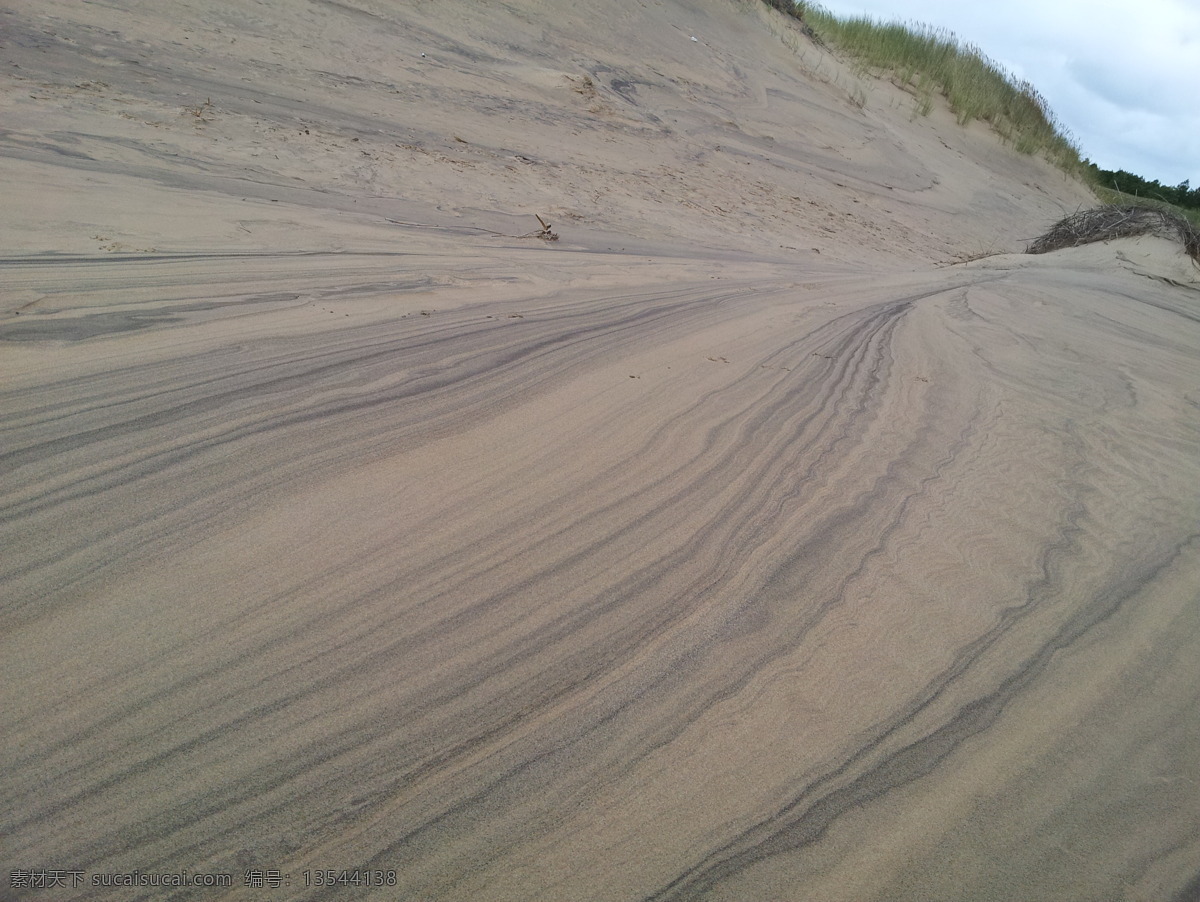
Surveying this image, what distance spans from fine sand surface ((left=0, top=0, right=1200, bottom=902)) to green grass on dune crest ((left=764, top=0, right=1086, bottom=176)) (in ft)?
30.7

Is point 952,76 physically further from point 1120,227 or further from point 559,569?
point 559,569

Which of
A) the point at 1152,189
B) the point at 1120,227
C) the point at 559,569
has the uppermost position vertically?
the point at 1152,189

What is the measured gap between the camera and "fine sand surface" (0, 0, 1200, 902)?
0.77m

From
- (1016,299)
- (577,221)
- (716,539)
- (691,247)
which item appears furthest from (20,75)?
(1016,299)

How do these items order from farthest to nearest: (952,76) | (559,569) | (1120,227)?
1. (952,76)
2. (1120,227)
3. (559,569)

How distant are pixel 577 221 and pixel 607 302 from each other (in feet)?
4.03

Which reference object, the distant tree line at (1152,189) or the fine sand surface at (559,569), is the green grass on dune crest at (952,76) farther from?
the fine sand surface at (559,569)

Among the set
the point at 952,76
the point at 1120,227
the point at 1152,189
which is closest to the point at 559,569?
the point at 1120,227

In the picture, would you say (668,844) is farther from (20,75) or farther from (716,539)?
(20,75)

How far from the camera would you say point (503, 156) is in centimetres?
416

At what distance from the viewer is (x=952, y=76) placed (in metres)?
10.9

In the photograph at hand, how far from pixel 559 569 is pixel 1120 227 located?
480 cm

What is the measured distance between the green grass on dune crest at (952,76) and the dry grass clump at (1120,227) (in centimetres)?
610

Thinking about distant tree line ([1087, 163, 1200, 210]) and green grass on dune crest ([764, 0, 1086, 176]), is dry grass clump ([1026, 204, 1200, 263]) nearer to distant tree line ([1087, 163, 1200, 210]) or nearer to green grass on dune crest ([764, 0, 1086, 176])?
green grass on dune crest ([764, 0, 1086, 176])
